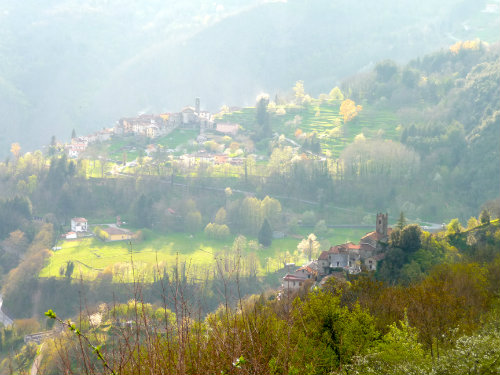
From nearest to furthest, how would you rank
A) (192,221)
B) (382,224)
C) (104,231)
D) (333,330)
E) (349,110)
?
(333,330)
(382,224)
(104,231)
(192,221)
(349,110)

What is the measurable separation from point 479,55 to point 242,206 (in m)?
77.0

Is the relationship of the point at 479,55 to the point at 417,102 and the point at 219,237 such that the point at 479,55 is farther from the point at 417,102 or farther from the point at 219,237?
the point at 219,237

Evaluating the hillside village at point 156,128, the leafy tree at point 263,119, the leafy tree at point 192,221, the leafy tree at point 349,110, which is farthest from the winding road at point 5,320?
the leafy tree at point 349,110

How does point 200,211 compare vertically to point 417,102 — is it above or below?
below

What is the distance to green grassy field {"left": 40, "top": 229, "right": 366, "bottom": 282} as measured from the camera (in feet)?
240

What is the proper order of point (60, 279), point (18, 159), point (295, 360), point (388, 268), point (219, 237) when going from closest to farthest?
point (295, 360)
point (388, 268)
point (60, 279)
point (219, 237)
point (18, 159)

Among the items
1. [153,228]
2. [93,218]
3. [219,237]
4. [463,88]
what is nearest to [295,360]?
[219,237]

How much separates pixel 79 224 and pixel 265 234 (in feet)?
101

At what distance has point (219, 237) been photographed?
88688 millimetres

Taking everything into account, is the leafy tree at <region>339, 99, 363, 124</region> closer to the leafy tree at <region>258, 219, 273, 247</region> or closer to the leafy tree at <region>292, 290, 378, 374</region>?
the leafy tree at <region>258, 219, 273, 247</region>

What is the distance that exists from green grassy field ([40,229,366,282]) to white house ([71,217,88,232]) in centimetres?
524

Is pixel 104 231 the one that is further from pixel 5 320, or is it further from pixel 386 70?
pixel 386 70

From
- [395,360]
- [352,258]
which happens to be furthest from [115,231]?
[395,360]

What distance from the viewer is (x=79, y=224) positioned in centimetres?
9206
